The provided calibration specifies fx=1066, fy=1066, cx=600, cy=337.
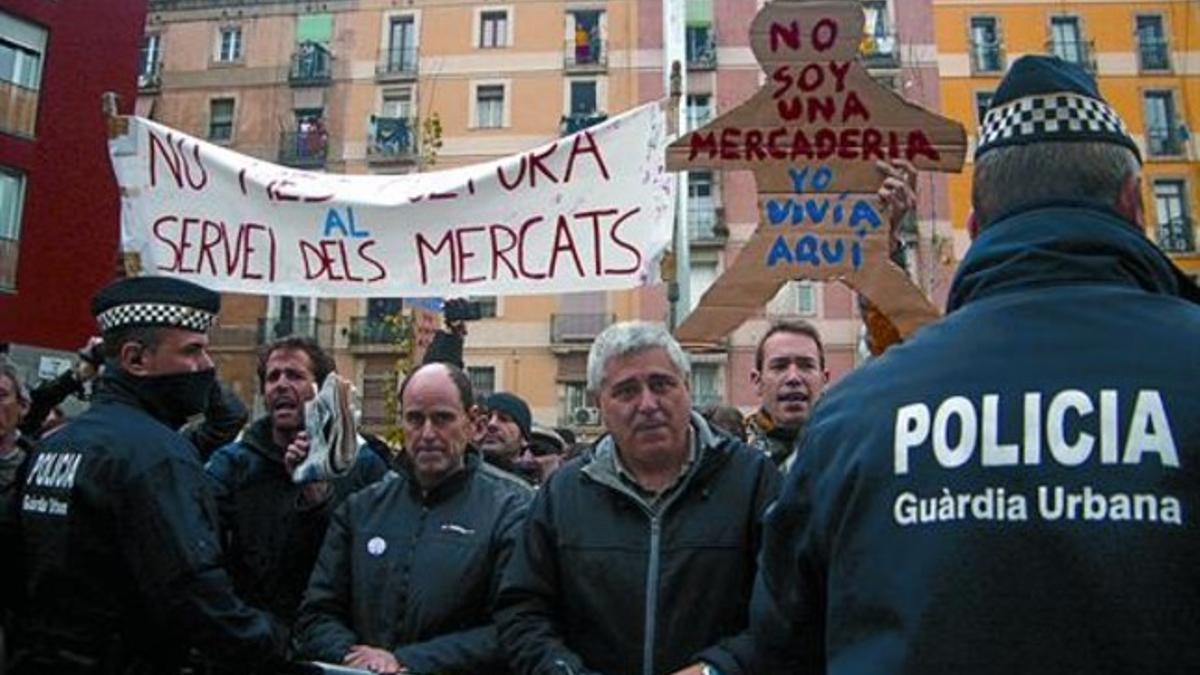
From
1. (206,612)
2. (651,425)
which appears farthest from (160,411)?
(651,425)

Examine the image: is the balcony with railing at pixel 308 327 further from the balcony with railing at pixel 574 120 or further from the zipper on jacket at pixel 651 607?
the zipper on jacket at pixel 651 607

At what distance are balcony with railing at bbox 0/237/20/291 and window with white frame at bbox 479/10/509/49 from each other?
17.2m

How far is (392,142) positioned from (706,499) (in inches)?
1158

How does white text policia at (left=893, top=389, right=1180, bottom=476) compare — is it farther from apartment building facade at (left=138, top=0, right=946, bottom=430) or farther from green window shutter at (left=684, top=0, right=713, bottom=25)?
green window shutter at (left=684, top=0, right=713, bottom=25)

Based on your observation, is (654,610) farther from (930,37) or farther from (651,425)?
(930,37)

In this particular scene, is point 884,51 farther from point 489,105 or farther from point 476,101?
point 476,101

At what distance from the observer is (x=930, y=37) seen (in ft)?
99.8

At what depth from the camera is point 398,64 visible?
31625mm

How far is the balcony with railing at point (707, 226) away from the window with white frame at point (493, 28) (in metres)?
7.69

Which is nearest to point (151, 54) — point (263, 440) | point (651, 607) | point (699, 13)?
point (699, 13)

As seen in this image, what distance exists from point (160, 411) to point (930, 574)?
96.1 inches

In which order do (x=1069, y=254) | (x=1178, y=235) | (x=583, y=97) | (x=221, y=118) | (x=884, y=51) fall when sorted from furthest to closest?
1. (x=221, y=118)
2. (x=583, y=97)
3. (x=884, y=51)
4. (x=1178, y=235)
5. (x=1069, y=254)

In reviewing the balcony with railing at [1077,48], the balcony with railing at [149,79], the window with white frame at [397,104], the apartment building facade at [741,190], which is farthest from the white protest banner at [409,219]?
the balcony with railing at [149,79]

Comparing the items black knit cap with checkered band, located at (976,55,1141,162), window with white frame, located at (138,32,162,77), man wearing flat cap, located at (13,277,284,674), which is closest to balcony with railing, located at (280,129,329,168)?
window with white frame, located at (138,32,162,77)
